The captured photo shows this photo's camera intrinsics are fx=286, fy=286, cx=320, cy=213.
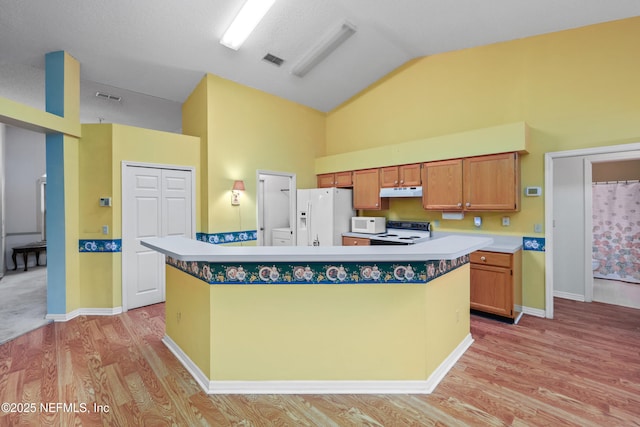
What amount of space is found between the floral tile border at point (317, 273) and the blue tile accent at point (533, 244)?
231 centimetres

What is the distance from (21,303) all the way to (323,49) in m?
5.42

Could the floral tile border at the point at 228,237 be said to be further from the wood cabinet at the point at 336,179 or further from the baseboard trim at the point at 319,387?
the baseboard trim at the point at 319,387

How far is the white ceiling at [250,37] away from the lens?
292 cm

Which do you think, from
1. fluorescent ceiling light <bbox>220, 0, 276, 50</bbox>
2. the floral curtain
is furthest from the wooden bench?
the floral curtain

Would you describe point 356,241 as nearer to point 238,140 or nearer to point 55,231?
point 238,140

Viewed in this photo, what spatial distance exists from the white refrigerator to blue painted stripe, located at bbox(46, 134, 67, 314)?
3.22 meters

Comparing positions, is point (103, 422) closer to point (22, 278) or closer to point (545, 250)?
point (545, 250)

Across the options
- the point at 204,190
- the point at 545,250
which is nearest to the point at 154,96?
the point at 204,190

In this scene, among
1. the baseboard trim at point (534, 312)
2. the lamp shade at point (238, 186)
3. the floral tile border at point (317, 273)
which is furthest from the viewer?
the lamp shade at point (238, 186)

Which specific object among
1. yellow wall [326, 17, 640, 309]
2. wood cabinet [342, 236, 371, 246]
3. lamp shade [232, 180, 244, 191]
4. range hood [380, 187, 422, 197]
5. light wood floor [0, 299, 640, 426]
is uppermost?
yellow wall [326, 17, 640, 309]

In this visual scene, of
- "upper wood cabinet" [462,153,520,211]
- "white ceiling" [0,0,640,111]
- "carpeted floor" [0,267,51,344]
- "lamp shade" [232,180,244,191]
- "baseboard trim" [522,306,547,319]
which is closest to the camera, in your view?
"white ceiling" [0,0,640,111]

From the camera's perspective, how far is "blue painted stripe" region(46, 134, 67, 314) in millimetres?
3393

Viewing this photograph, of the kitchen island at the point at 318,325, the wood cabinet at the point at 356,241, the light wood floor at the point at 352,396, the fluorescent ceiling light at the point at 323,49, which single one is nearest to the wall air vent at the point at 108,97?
the fluorescent ceiling light at the point at 323,49

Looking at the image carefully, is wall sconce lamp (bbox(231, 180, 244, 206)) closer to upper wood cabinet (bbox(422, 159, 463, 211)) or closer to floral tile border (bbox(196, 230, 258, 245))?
floral tile border (bbox(196, 230, 258, 245))
